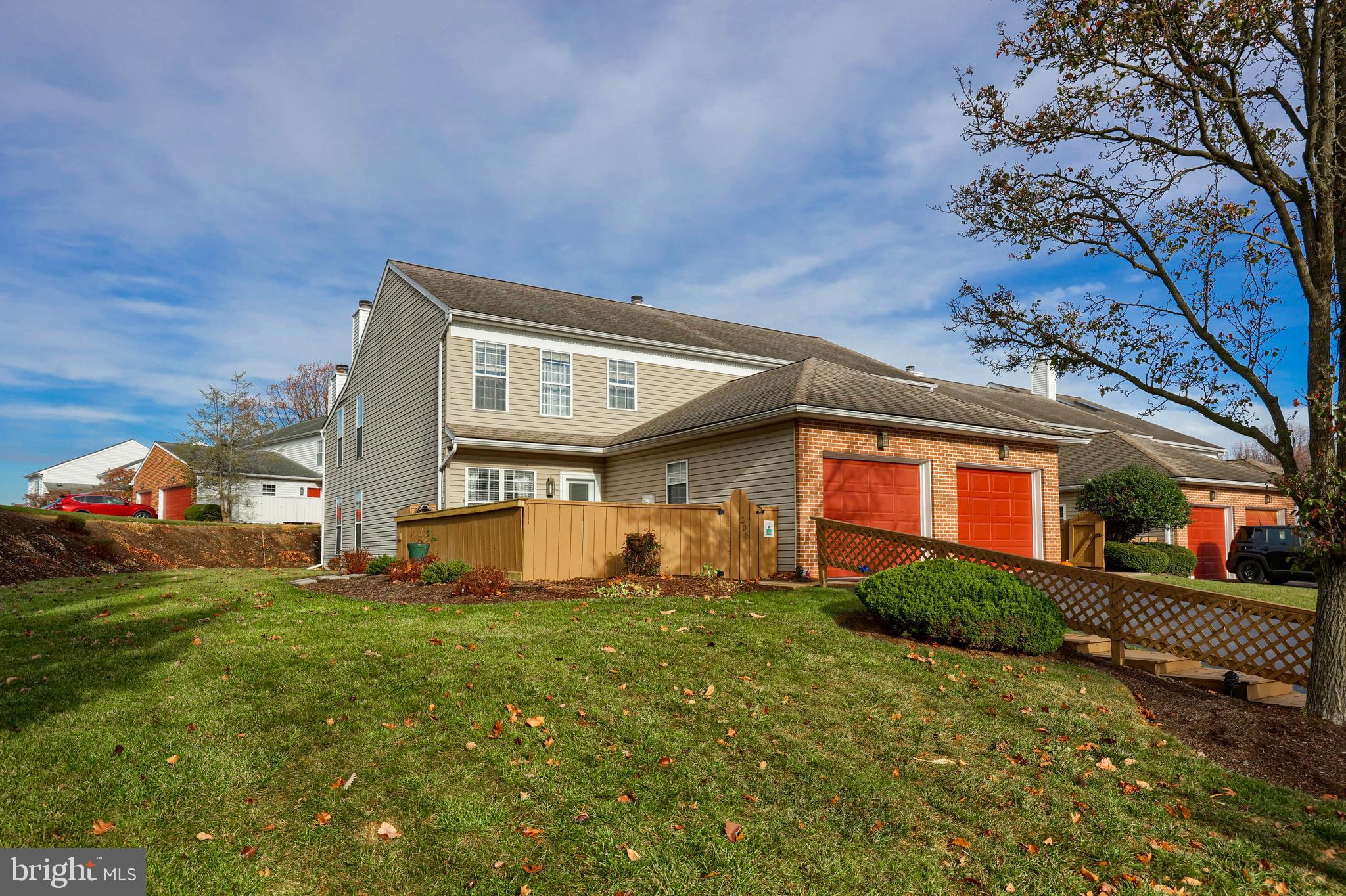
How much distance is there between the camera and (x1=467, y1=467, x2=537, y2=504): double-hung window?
18312mm

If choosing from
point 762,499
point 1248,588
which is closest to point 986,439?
point 762,499

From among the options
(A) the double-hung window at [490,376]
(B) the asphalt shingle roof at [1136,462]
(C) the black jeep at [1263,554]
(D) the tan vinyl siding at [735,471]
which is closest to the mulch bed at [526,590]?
(D) the tan vinyl siding at [735,471]

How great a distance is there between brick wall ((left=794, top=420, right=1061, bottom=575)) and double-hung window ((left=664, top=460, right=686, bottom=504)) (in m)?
3.75

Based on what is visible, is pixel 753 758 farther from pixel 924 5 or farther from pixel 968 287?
pixel 924 5

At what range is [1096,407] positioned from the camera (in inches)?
1428

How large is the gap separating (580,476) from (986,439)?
9.85 meters

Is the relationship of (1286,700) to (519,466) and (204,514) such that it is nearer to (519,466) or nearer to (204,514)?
(519,466)

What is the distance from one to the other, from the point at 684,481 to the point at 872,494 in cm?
426

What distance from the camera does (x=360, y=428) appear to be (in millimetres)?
25797

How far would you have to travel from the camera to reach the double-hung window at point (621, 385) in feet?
67.7

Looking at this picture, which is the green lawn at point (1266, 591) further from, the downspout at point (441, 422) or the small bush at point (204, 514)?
the small bush at point (204, 514)

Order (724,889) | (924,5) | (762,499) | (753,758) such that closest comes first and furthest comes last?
(724,889)
(753,758)
(924,5)
(762,499)

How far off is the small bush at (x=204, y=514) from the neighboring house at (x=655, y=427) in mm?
16752

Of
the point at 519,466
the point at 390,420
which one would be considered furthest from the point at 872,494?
the point at 390,420
